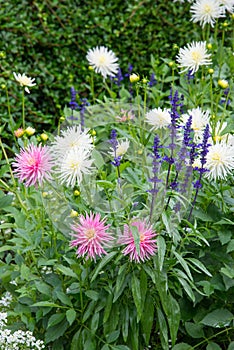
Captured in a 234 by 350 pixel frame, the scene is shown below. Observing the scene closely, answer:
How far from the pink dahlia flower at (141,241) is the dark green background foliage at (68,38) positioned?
2017mm

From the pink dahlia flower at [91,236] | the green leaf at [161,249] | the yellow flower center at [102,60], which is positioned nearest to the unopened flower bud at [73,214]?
the pink dahlia flower at [91,236]

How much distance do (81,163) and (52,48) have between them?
7.84 feet

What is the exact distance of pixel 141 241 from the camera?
188cm

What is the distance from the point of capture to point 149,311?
1.98 meters

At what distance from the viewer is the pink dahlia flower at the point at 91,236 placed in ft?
6.11

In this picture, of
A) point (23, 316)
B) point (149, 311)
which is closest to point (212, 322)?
point (149, 311)

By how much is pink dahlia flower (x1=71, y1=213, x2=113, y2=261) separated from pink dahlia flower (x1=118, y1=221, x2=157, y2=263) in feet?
0.16

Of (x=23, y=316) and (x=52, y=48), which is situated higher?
(x=52, y=48)

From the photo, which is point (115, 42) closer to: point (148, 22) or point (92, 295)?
point (148, 22)

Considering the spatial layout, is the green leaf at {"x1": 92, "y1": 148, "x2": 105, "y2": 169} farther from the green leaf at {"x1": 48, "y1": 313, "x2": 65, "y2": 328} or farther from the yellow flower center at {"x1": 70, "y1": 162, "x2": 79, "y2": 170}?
the green leaf at {"x1": 48, "y1": 313, "x2": 65, "y2": 328}

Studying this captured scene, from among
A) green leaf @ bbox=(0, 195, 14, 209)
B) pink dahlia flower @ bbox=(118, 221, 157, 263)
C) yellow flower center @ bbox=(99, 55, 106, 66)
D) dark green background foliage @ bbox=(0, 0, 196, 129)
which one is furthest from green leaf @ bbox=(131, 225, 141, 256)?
dark green background foliage @ bbox=(0, 0, 196, 129)

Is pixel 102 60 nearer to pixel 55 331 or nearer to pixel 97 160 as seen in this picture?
pixel 97 160

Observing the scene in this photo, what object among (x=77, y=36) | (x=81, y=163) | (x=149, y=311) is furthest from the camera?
(x=77, y=36)

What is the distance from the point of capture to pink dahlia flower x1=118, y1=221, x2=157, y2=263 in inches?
73.6
